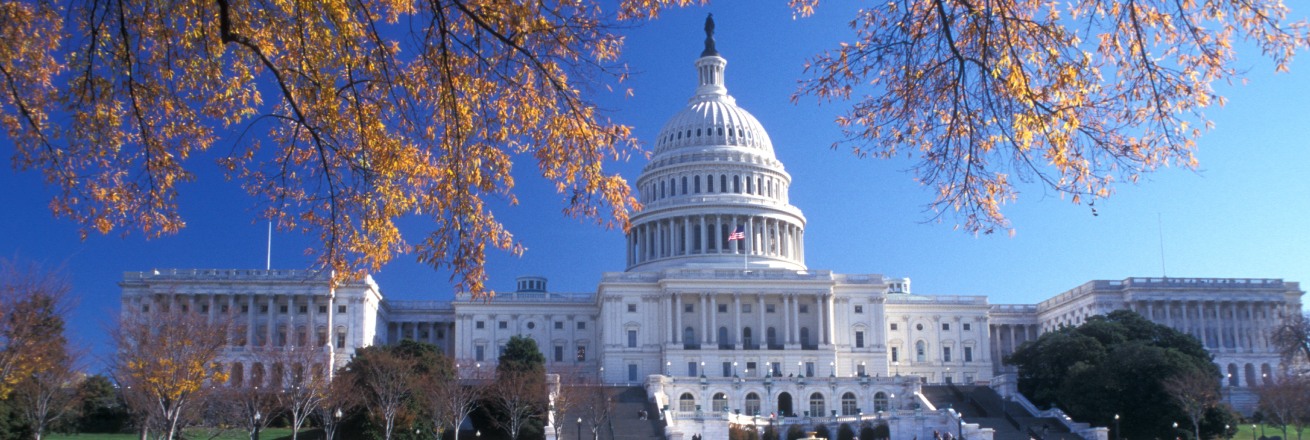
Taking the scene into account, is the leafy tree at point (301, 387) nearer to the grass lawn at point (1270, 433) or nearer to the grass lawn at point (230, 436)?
the grass lawn at point (230, 436)

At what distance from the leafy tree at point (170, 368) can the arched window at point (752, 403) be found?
150 ft

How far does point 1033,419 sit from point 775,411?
1926 cm

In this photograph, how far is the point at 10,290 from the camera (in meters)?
46.5

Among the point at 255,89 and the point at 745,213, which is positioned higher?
the point at 745,213

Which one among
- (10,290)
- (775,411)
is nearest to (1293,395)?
(775,411)

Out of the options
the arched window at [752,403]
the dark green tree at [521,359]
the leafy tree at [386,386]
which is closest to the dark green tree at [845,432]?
the arched window at [752,403]

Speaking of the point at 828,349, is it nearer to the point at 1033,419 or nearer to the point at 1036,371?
the point at 1036,371

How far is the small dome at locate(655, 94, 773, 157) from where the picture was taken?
129375 mm

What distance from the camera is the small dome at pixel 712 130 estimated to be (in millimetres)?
129375

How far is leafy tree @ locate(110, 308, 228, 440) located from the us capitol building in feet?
117

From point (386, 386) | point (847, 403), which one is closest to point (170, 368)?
point (386, 386)

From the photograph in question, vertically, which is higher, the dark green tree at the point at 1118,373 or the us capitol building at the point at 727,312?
the us capitol building at the point at 727,312

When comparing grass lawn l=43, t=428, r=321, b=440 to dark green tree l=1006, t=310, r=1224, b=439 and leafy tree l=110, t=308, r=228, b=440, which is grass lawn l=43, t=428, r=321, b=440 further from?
dark green tree l=1006, t=310, r=1224, b=439

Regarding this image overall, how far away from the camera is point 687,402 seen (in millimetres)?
95875
